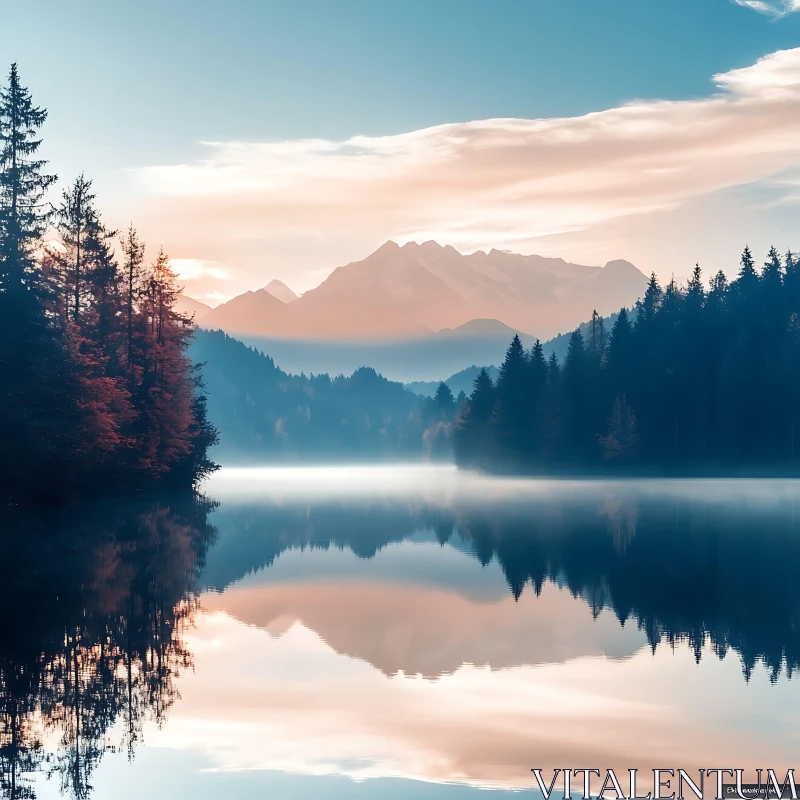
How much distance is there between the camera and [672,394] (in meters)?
137

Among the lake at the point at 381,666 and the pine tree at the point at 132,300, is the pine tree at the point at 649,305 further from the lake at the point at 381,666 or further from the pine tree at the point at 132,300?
the lake at the point at 381,666

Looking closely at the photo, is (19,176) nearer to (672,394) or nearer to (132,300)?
(132,300)

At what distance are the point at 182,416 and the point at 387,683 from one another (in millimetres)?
57675

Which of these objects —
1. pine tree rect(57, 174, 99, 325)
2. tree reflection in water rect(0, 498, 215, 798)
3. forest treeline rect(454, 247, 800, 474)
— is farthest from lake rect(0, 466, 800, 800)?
forest treeline rect(454, 247, 800, 474)

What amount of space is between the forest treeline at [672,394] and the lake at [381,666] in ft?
319

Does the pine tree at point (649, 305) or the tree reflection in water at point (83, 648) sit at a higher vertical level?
the pine tree at point (649, 305)

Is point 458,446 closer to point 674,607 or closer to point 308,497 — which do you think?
point 308,497

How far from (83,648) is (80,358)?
3731cm

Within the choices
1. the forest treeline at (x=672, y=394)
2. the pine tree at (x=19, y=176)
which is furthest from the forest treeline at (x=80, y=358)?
the forest treeline at (x=672, y=394)

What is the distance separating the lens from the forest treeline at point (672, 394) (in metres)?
131

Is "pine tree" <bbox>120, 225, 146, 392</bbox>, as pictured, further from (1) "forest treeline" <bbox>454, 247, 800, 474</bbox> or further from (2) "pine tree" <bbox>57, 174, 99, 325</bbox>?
(1) "forest treeline" <bbox>454, 247, 800, 474</bbox>

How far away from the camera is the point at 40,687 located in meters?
14.4

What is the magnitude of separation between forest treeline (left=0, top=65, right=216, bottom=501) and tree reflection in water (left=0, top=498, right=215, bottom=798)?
367 inches

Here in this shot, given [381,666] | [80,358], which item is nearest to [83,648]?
[381,666]
